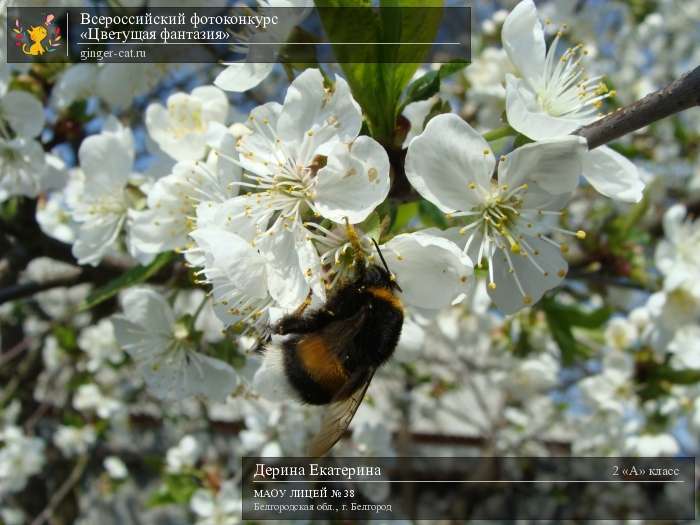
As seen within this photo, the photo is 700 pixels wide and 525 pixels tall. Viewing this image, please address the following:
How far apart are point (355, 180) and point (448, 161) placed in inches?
5.8

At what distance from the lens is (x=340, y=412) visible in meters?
1.04

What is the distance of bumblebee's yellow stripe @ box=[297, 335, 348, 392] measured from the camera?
3.19ft

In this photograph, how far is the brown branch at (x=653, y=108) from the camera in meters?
0.81

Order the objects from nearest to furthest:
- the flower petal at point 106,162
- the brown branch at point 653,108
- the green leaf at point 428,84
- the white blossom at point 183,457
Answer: the brown branch at point 653,108 → the green leaf at point 428,84 → the flower petal at point 106,162 → the white blossom at point 183,457

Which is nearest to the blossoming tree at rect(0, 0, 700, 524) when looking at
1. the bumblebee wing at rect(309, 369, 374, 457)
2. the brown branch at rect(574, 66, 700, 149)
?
the brown branch at rect(574, 66, 700, 149)

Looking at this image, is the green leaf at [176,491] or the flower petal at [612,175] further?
the green leaf at [176,491]

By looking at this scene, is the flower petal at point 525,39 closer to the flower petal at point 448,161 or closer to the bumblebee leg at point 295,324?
the flower petal at point 448,161

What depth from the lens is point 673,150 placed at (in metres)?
4.20

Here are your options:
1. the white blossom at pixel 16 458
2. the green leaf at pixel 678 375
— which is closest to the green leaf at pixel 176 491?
the white blossom at pixel 16 458

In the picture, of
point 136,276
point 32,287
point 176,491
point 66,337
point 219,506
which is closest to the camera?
point 136,276

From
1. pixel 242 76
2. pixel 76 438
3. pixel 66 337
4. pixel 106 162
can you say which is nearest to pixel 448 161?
pixel 242 76

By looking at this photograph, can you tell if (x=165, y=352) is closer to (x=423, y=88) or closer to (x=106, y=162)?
(x=106, y=162)

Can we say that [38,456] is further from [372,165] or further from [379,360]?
[372,165]

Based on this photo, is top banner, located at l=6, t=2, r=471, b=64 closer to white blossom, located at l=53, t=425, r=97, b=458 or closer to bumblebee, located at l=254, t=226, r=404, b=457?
bumblebee, located at l=254, t=226, r=404, b=457
